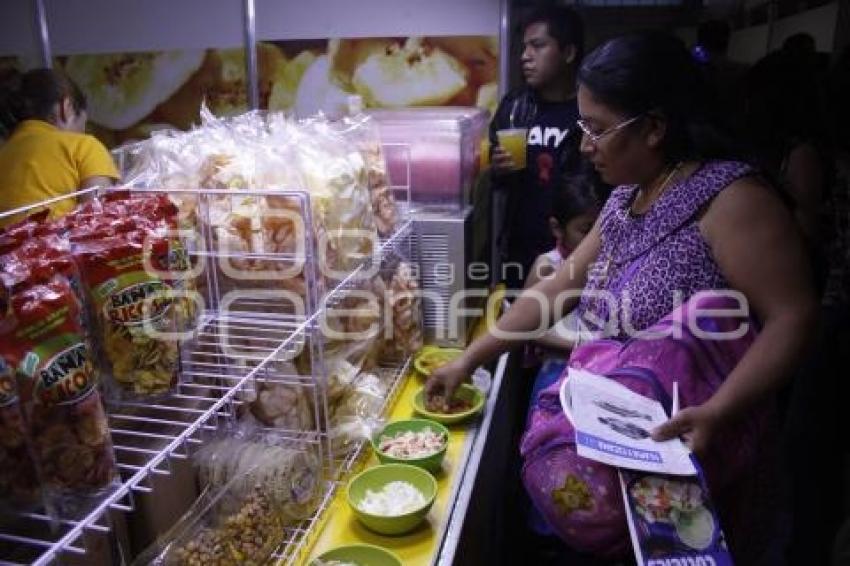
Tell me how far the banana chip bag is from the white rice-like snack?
443 millimetres

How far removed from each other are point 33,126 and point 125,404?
1.66 meters

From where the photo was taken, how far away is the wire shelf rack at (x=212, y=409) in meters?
0.77

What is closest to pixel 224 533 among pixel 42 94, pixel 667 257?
pixel 667 257

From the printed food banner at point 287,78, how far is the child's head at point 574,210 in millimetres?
786

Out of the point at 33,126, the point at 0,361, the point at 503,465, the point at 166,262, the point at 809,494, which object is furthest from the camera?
the point at 809,494

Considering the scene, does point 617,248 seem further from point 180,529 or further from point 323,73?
point 323,73

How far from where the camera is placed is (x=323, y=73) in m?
2.70

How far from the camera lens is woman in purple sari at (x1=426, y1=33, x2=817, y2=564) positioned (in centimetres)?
108

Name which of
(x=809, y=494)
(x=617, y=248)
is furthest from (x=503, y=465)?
(x=809, y=494)

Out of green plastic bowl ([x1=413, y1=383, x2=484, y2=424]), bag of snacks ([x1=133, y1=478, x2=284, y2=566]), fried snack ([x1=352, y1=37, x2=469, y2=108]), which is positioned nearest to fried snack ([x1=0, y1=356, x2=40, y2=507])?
bag of snacks ([x1=133, y1=478, x2=284, y2=566])

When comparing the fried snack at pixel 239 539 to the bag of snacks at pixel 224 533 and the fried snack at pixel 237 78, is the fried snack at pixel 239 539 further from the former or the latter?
the fried snack at pixel 237 78

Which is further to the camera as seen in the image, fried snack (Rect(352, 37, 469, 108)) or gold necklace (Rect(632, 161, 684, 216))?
fried snack (Rect(352, 37, 469, 108))

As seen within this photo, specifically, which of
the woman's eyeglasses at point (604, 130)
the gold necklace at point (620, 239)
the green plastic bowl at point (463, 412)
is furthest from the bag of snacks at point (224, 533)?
the woman's eyeglasses at point (604, 130)

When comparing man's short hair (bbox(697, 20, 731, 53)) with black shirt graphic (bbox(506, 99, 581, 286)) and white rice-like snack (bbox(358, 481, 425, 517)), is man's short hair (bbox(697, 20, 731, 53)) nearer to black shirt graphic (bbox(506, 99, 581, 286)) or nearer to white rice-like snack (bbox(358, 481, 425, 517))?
black shirt graphic (bbox(506, 99, 581, 286))
